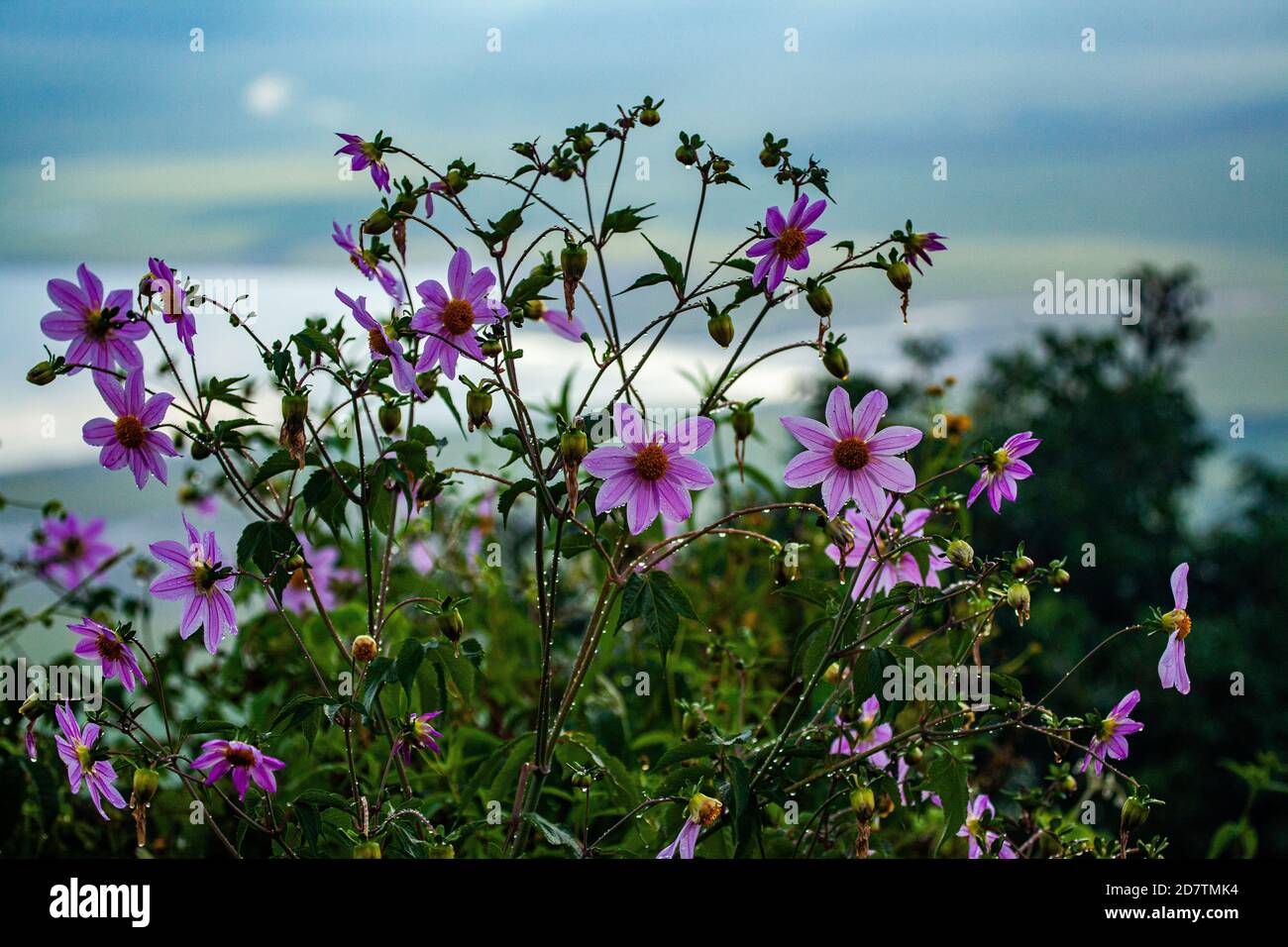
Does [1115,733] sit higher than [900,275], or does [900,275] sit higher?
[900,275]

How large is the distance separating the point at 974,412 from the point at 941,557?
729 centimetres

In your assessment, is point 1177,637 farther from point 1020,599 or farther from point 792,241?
point 792,241

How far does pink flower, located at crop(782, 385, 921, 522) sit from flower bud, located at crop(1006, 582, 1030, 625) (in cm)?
11

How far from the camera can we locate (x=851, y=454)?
100cm

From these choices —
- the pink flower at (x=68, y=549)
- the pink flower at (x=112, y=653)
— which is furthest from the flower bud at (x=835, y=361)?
the pink flower at (x=68, y=549)

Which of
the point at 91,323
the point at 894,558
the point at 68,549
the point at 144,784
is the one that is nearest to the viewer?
the point at 144,784

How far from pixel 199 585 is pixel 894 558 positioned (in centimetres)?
62

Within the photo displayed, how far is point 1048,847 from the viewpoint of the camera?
1279 mm

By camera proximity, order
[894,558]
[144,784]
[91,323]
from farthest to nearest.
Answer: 1. [894,558]
2. [91,323]
3. [144,784]

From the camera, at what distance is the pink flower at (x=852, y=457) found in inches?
39.1

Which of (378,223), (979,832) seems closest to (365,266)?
(378,223)

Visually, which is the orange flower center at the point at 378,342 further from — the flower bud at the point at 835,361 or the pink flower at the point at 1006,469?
the pink flower at the point at 1006,469

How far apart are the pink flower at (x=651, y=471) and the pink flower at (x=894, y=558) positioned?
0.17m
